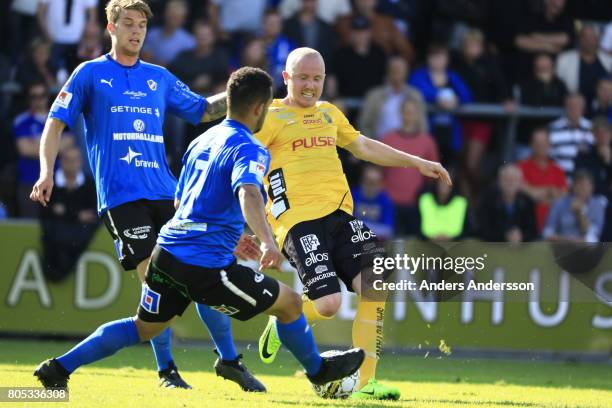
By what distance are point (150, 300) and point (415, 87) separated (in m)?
8.93

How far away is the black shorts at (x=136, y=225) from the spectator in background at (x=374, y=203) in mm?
5871

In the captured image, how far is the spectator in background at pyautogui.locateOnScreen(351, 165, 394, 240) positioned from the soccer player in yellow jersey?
215 inches

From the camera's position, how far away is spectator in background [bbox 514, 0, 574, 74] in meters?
17.3

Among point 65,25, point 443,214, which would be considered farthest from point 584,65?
point 65,25

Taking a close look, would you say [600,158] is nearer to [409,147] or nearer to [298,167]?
[409,147]

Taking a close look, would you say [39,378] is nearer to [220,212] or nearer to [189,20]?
[220,212]

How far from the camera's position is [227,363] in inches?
361

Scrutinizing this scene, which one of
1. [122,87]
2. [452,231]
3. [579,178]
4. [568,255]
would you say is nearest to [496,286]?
[568,255]

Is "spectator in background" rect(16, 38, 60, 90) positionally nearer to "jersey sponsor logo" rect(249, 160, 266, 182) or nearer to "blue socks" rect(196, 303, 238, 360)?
"blue socks" rect(196, 303, 238, 360)

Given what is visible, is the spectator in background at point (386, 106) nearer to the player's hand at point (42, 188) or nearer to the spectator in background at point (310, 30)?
the spectator in background at point (310, 30)

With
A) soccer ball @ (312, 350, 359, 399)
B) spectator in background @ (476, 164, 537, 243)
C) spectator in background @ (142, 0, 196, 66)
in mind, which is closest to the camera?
soccer ball @ (312, 350, 359, 399)

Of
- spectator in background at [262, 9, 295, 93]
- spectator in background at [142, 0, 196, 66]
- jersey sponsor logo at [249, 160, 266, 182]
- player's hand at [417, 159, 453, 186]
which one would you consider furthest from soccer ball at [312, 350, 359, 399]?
spectator in background at [142, 0, 196, 66]

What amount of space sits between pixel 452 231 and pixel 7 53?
6014mm

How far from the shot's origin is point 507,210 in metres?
15.3
